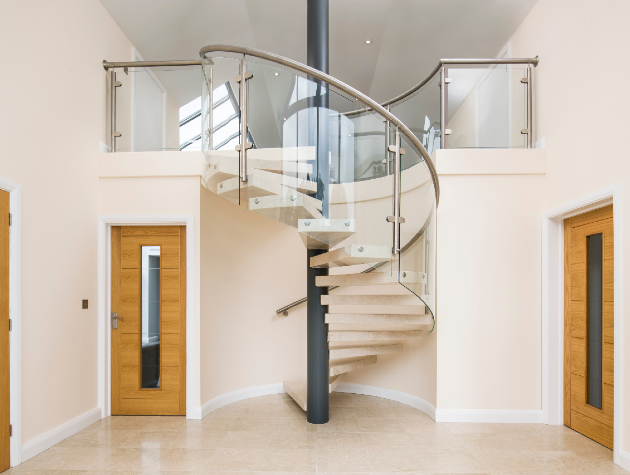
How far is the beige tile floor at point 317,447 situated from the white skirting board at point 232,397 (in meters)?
0.10

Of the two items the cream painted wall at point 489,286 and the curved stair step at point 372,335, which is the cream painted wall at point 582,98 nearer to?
the cream painted wall at point 489,286

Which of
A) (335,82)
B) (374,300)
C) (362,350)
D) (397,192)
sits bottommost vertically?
(362,350)

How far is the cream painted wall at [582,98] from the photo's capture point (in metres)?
3.12

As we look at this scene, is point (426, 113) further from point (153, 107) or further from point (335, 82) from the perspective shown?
point (153, 107)

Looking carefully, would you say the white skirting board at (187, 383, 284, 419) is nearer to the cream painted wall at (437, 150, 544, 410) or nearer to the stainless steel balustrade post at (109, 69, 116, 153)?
the cream painted wall at (437, 150, 544, 410)

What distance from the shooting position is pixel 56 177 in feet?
12.0

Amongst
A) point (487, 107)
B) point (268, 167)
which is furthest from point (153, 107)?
point (487, 107)

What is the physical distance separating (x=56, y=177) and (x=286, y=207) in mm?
1966

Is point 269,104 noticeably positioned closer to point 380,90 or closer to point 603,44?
point 603,44

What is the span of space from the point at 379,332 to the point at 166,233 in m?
2.27

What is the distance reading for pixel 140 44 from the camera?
5.11 meters

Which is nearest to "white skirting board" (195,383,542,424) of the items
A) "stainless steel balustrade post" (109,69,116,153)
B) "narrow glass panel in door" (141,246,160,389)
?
"narrow glass panel in door" (141,246,160,389)

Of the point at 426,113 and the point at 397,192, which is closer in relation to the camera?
the point at 397,192

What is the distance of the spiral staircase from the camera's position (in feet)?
10.4
